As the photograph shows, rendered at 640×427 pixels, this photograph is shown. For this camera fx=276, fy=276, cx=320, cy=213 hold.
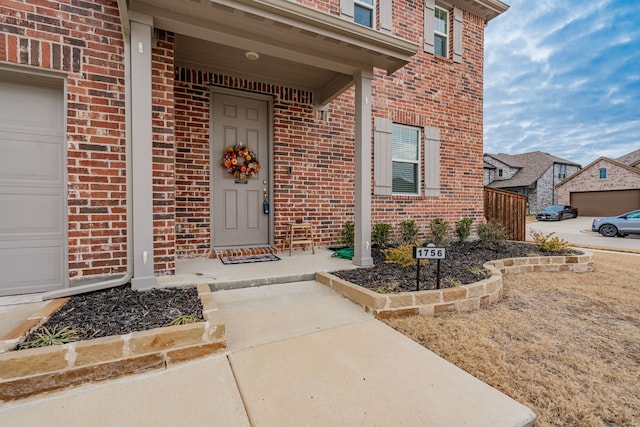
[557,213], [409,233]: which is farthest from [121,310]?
[557,213]

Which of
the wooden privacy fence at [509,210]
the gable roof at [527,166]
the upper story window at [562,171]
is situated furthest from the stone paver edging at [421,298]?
the upper story window at [562,171]

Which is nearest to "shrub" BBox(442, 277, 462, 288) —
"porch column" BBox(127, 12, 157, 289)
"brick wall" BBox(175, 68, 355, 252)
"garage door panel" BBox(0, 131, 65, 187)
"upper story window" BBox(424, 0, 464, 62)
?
"brick wall" BBox(175, 68, 355, 252)

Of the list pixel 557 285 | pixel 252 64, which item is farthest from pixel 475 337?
pixel 252 64

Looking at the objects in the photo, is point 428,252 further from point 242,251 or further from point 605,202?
point 605,202

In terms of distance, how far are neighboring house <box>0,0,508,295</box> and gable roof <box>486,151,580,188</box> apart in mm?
25716

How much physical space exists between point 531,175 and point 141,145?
31.9 metres

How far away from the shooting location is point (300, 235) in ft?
15.1

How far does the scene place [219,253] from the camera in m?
3.98

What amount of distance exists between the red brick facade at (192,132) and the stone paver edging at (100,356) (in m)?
1.18

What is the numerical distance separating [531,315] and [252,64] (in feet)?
14.4

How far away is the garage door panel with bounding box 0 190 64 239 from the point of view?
2.46m

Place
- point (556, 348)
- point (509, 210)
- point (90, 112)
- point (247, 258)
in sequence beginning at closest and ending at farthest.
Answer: point (556, 348) → point (90, 112) → point (247, 258) → point (509, 210)

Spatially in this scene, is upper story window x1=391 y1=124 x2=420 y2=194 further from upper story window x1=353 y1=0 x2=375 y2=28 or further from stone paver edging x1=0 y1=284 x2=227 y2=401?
stone paver edging x1=0 y1=284 x2=227 y2=401

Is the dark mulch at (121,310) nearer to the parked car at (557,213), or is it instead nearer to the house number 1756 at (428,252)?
the house number 1756 at (428,252)
